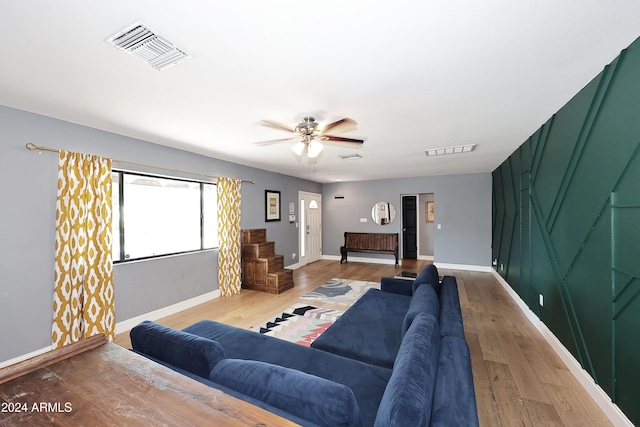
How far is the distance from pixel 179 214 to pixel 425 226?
23.2 ft

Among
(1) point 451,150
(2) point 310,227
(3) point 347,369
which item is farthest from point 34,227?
(2) point 310,227

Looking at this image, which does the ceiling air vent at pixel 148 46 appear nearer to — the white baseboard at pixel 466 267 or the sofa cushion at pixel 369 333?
the sofa cushion at pixel 369 333

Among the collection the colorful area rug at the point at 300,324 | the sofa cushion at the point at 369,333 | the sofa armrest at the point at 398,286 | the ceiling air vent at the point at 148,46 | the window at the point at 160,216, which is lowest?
the colorful area rug at the point at 300,324

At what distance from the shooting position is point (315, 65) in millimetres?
1817


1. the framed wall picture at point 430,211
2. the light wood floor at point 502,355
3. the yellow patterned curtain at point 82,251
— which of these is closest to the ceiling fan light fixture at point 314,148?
the light wood floor at point 502,355

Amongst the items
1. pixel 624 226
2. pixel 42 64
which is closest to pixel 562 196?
pixel 624 226

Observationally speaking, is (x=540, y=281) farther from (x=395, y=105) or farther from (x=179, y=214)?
(x=179, y=214)

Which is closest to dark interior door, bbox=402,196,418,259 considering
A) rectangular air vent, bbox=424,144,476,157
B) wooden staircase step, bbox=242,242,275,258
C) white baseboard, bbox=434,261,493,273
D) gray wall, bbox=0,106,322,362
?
white baseboard, bbox=434,261,493,273

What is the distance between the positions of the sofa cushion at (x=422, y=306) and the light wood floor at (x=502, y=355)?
2.59 feet

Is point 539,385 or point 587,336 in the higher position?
point 587,336

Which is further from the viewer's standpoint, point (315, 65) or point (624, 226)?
point (315, 65)

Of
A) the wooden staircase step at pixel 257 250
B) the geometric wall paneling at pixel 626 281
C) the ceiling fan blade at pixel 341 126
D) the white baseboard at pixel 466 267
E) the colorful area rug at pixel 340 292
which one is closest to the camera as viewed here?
the geometric wall paneling at pixel 626 281

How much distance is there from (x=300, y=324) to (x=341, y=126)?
2.54m

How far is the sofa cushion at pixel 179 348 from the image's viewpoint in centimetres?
139
